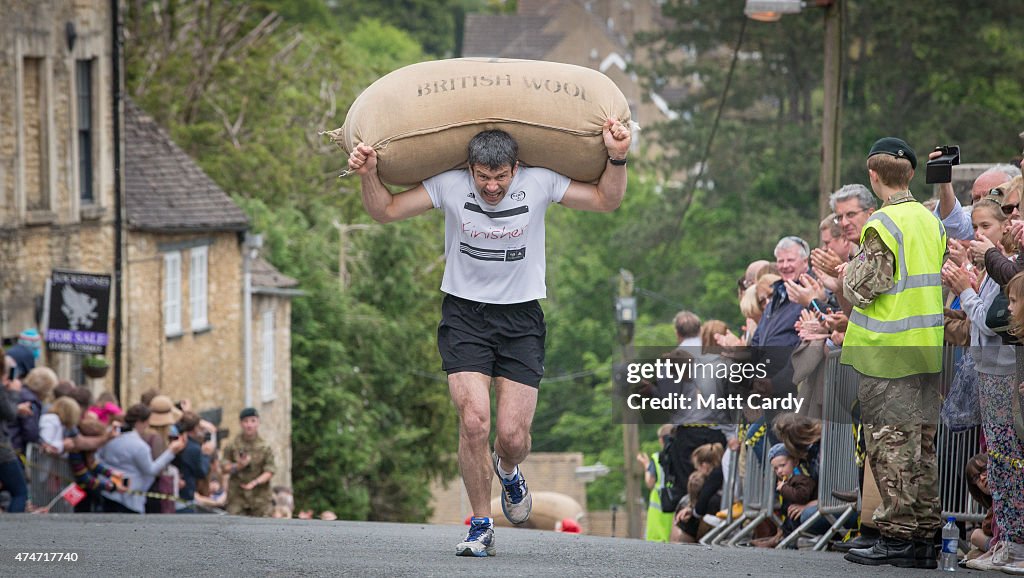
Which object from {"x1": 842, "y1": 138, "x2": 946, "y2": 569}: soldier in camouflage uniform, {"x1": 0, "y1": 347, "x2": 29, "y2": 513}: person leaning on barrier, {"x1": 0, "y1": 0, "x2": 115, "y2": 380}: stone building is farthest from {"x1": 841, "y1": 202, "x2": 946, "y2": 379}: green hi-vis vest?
{"x1": 0, "y1": 0, "x2": 115, "y2": 380}: stone building

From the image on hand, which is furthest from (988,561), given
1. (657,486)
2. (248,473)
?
(248,473)

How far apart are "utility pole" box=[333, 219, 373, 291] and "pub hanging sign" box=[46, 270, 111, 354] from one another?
15392 millimetres

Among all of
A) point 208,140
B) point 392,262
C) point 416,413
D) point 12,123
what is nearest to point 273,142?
point 208,140

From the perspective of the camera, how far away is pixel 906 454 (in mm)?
8820

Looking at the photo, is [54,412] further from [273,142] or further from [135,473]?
[273,142]

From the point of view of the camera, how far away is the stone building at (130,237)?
1016 inches

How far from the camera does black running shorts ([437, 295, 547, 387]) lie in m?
9.09

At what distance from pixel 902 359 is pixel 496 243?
2139 mm

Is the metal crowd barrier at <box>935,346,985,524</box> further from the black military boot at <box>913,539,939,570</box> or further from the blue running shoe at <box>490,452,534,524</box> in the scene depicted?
the blue running shoe at <box>490,452,534,524</box>

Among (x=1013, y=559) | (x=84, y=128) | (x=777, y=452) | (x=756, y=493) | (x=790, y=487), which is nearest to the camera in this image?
(x=1013, y=559)

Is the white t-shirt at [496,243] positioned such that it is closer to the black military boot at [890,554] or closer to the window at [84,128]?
the black military boot at [890,554]

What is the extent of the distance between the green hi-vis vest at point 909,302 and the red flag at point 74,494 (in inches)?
358

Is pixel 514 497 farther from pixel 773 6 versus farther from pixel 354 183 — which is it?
pixel 354 183

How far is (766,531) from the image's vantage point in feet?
39.4
